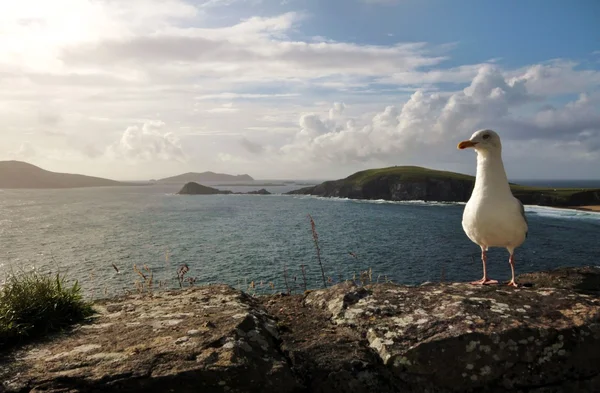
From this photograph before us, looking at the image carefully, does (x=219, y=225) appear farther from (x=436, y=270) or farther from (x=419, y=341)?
(x=419, y=341)

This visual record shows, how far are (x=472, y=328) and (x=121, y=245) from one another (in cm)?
6779

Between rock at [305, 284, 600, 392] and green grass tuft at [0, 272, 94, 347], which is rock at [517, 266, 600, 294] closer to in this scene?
rock at [305, 284, 600, 392]

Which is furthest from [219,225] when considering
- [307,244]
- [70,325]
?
[70,325]

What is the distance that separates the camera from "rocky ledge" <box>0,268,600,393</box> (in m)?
3.92

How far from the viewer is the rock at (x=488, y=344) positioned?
443 centimetres

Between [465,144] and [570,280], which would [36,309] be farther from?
[570,280]

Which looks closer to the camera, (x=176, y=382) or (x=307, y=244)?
(x=176, y=382)

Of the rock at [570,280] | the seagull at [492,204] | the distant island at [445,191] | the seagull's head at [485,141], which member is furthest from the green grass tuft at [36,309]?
the distant island at [445,191]

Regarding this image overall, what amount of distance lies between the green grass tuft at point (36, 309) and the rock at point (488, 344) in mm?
4019

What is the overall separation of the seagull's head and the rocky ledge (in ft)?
10.5

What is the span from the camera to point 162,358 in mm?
4082

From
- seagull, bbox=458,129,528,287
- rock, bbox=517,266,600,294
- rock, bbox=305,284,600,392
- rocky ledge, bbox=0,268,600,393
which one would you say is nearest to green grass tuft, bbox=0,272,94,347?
rocky ledge, bbox=0,268,600,393

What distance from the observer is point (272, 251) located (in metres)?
56.5

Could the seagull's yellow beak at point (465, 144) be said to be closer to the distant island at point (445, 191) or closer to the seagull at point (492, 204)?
the seagull at point (492, 204)
